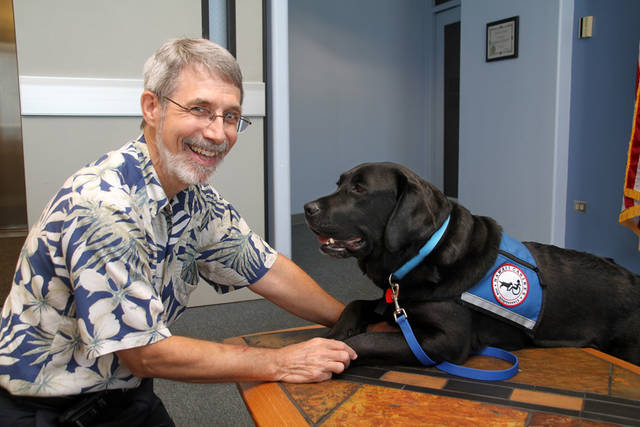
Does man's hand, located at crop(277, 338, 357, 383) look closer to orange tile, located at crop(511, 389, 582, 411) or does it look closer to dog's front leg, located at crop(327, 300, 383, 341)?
dog's front leg, located at crop(327, 300, 383, 341)

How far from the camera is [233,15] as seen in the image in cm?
292

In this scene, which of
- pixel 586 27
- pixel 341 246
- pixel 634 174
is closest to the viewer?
pixel 341 246

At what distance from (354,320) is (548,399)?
0.51m

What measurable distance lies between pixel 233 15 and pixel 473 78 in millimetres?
2207

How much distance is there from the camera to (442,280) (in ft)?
4.16

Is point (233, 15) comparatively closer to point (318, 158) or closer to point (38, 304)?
point (38, 304)

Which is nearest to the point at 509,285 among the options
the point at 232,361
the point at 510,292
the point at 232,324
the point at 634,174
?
the point at 510,292

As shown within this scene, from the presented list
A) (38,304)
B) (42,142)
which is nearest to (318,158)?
(42,142)

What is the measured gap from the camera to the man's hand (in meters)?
1.09

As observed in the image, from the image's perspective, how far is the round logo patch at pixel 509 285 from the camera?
4.17 feet

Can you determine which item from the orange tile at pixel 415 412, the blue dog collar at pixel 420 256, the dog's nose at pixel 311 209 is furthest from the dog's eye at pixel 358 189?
the orange tile at pixel 415 412

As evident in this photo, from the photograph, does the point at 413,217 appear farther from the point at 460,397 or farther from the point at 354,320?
the point at 460,397

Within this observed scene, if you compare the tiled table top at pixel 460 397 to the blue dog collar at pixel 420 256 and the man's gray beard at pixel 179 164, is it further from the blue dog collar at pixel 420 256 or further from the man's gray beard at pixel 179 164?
the man's gray beard at pixel 179 164

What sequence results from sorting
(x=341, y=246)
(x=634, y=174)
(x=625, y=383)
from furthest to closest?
(x=634, y=174)
(x=341, y=246)
(x=625, y=383)
